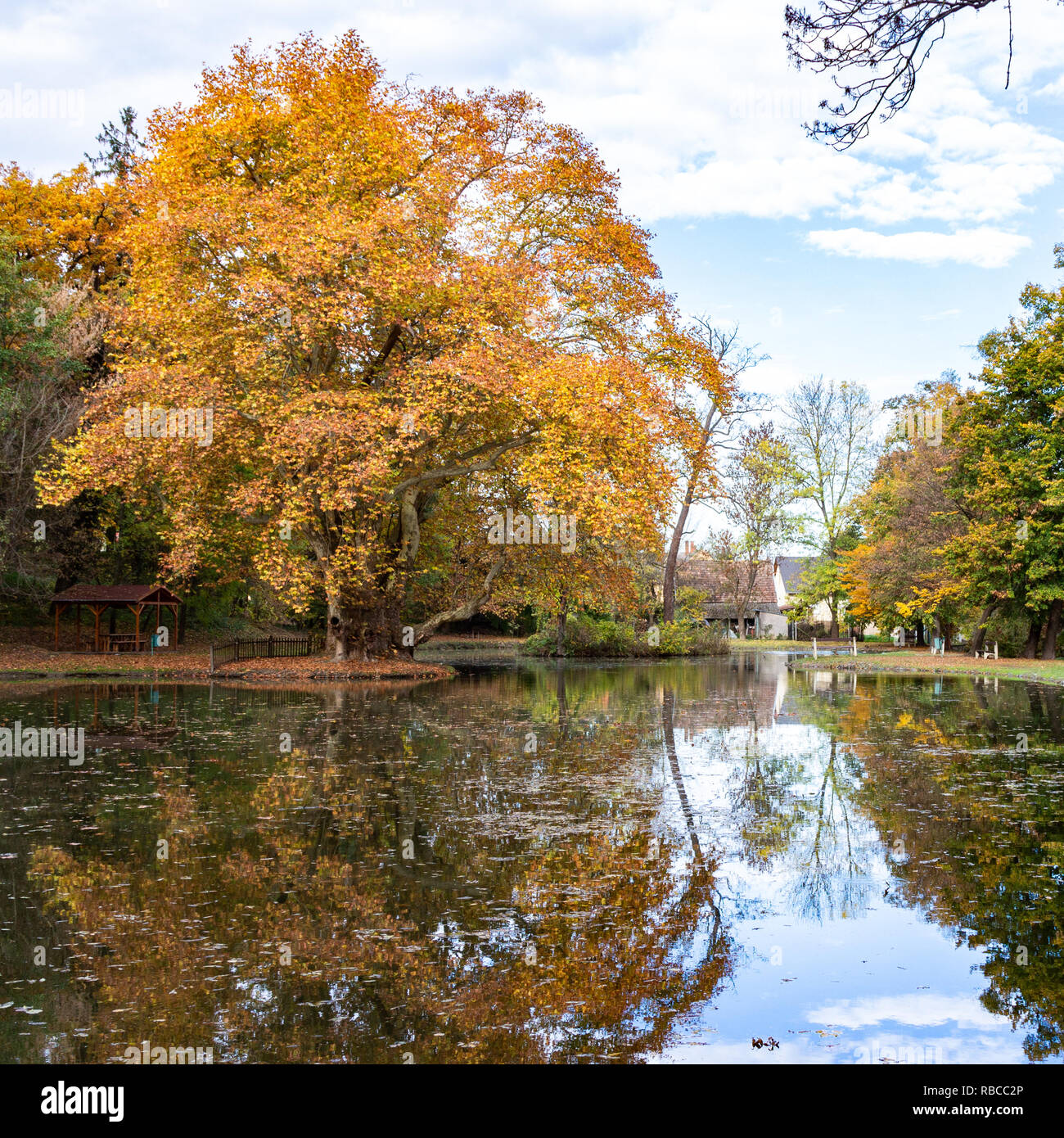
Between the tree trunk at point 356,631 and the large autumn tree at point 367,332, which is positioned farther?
the tree trunk at point 356,631

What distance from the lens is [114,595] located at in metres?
35.8

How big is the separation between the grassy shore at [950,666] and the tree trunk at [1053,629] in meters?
1.04

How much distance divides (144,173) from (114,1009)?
29.9m

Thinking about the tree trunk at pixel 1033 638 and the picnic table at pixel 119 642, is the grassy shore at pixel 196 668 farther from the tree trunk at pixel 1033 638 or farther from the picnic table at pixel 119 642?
the tree trunk at pixel 1033 638

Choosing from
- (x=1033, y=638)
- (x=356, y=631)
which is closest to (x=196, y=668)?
(x=356, y=631)

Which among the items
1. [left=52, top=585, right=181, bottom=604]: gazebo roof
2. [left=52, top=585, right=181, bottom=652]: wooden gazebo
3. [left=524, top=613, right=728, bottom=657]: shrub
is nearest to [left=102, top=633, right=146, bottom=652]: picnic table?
[left=52, top=585, right=181, bottom=652]: wooden gazebo

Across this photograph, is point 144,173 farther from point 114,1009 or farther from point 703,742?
point 114,1009

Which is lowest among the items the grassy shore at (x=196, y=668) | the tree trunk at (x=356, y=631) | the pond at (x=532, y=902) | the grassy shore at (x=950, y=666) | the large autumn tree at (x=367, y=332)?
the grassy shore at (x=950, y=666)

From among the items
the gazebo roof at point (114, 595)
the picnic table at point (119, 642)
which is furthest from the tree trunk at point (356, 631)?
the picnic table at point (119, 642)

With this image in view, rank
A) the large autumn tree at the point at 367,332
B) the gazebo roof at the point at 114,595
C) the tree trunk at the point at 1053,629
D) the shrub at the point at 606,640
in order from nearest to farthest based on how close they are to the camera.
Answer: the large autumn tree at the point at 367,332, the gazebo roof at the point at 114,595, the tree trunk at the point at 1053,629, the shrub at the point at 606,640

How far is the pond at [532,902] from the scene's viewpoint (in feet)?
14.8

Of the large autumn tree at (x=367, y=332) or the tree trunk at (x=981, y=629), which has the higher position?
the large autumn tree at (x=367, y=332)

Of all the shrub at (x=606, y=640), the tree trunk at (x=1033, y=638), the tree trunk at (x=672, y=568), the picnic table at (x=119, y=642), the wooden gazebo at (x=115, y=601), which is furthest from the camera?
the tree trunk at (x=672, y=568)
